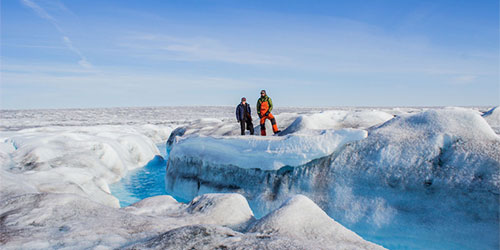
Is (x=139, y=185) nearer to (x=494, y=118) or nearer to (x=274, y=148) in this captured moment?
(x=274, y=148)

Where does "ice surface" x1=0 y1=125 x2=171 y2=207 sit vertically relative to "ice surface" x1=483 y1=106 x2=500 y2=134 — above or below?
below

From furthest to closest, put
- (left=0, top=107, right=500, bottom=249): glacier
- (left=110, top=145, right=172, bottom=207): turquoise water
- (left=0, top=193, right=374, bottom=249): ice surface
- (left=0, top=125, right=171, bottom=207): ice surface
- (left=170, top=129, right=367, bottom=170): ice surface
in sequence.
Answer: (left=110, top=145, right=172, bottom=207): turquoise water → (left=0, top=125, right=171, bottom=207): ice surface → (left=170, top=129, right=367, bottom=170): ice surface → (left=0, top=107, right=500, bottom=249): glacier → (left=0, top=193, right=374, bottom=249): ice surface

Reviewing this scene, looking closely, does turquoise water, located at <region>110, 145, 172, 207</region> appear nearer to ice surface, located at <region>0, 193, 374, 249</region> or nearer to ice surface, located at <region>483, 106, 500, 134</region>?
ice surface, located at <region>0, 193, 374, 249</region>

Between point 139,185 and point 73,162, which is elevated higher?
point 73,162

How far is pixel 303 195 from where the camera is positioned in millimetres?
4109

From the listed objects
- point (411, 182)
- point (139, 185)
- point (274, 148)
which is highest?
point (274, 148)

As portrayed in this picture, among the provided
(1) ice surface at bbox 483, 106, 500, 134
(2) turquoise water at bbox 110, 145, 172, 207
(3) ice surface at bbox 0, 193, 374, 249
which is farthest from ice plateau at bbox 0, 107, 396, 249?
(1) ice surface at bbox 483, 106, 500, 134

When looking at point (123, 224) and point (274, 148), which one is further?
point (274, 148)

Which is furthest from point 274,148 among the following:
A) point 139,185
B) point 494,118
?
point 139,185

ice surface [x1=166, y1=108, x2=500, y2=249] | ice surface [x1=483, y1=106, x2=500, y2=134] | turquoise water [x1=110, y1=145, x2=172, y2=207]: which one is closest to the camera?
ice surface [x1=166, y1=108, x2=500, y2=249]

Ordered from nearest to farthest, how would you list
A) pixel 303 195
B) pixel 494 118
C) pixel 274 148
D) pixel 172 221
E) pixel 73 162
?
pixel 172 221, pixel 303 195, pixel 274 148, pixel 494 118, pixel 73 162

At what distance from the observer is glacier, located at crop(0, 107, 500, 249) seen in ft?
9.74

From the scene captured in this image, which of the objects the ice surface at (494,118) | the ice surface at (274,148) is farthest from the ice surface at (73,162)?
the ice surface at (494,118)

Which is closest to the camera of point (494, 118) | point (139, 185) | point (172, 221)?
point (172, 221)
